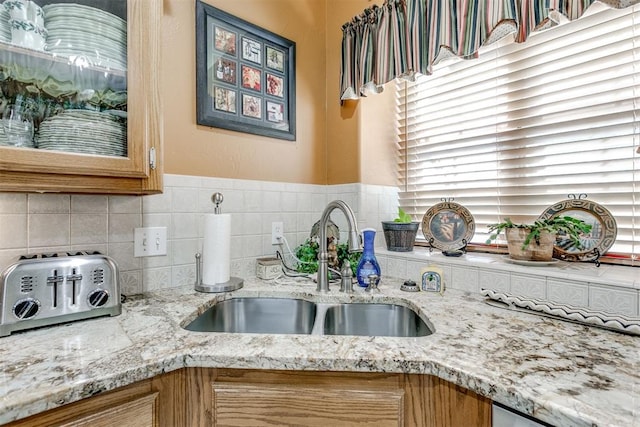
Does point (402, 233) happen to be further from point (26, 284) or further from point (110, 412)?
point (26, 284)

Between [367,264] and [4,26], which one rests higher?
[4,26]

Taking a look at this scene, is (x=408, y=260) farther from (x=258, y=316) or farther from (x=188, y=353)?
(x=188, y=353)

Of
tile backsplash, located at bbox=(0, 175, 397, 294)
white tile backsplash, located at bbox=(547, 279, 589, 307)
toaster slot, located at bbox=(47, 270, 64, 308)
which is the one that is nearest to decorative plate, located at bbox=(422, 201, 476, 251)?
tile backsplash, located at bbox=(0, 175, 397, 294)

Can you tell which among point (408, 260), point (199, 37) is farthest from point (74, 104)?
point (408, 260)

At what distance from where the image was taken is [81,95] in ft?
3.11

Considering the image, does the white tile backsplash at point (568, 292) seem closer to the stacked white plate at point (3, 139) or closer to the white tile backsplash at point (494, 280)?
the white tile backsplash at point (494, 280)

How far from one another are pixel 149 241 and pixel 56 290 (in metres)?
0.38

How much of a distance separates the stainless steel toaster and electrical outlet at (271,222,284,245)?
74 centimetres

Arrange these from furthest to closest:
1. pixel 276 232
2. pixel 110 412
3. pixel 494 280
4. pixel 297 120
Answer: pixel 297 120 → pixel 276 232 → pixel 494 280 → pixel 110 412

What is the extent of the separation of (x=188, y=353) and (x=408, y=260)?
1.02m

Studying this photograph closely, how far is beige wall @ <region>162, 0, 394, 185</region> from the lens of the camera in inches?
52.5

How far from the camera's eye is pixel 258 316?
A: 1.29 m

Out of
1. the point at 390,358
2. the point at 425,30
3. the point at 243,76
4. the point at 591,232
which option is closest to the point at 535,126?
the point at 591,232

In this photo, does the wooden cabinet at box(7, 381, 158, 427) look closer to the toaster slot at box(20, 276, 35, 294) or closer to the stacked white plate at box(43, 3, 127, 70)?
the toaster slot at box(20, 276, 35, 294)
